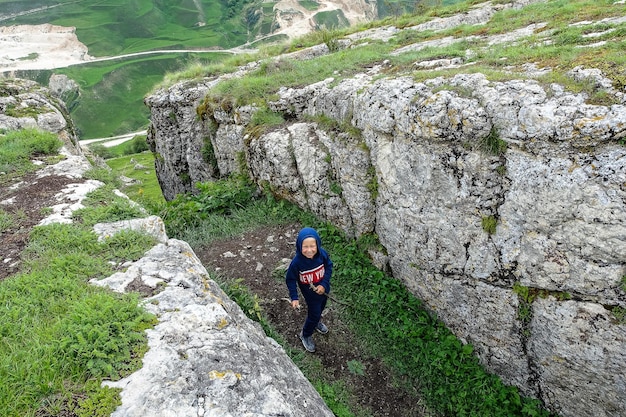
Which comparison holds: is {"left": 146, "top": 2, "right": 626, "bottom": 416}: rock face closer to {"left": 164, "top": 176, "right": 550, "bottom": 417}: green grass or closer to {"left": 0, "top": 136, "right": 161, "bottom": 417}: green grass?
{"left": 164, "top": 176, "right": 550, "bottom": 417}: green grass

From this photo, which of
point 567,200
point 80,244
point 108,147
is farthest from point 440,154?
point 108,147

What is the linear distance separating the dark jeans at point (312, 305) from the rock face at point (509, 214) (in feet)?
7.98

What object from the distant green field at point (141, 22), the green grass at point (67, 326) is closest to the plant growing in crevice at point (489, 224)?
the green grass at point (67, 326)

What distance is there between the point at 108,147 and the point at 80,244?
8517cm

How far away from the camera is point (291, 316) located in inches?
332

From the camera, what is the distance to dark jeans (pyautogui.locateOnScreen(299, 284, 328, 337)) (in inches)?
277

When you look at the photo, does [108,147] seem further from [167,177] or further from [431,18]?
[431,18]

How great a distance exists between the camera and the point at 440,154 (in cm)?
716

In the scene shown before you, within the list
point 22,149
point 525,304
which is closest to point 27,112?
point 22,149

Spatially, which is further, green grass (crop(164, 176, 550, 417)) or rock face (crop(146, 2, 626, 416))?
green grass (crop(164, 176, 550, 417))

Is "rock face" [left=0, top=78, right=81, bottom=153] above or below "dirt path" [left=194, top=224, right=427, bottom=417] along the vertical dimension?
above

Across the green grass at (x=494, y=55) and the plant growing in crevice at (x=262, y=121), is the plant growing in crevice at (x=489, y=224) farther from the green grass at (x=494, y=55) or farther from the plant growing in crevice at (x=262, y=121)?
the plant growing in crevice at (x=262, y=121)

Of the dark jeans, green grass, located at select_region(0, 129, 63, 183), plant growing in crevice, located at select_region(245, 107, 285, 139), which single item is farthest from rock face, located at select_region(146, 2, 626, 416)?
green grass, located at select_region(0, 129, 63, 183)

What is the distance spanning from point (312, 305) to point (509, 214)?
3.96m
